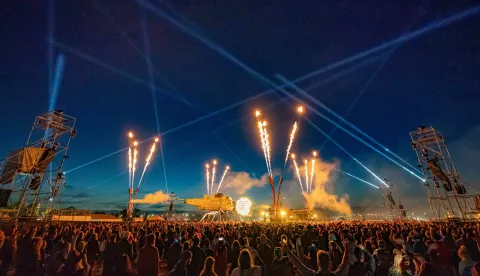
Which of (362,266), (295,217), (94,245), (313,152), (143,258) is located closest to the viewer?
(362,266)

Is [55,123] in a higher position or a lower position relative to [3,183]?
higher

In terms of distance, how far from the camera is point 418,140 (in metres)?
32.2

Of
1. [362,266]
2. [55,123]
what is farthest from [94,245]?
[55,123]

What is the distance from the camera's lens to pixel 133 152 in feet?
92.1

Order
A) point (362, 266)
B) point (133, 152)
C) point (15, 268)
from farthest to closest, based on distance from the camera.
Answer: point (133, 152), point (15, 268), point (362, 266)

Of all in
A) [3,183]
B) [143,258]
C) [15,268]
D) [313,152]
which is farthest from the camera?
[313,152]

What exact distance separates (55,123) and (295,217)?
184 ft

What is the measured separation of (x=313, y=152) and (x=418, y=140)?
1549 cm

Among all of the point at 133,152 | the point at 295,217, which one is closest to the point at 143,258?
the point at 133,152

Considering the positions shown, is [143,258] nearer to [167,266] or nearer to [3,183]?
[167,266]

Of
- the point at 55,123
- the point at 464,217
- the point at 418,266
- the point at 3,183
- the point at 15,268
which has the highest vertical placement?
the point at 55,123

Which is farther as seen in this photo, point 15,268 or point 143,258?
point 15,268

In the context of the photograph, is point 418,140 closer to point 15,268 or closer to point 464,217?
point 464,217

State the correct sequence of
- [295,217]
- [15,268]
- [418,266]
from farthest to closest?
[295,217], [15,268], [418,266]
